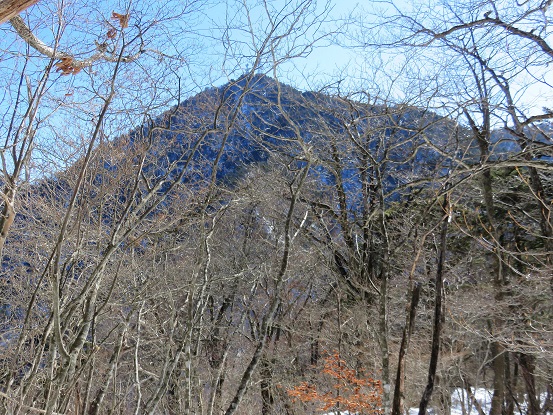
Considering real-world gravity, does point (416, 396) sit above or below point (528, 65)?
below

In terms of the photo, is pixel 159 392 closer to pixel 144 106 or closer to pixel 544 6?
pixel 144 106

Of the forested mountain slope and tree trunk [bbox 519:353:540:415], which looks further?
tree trunk [bbox 519:353:540:415]

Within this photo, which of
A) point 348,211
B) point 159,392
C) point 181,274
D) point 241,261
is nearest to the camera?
point 159,392

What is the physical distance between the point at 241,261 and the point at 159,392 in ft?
30.4

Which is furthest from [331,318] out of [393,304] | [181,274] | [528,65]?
[528,65]

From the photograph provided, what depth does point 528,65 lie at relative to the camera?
4656 mm

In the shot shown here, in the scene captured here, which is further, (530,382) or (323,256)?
(323,256)

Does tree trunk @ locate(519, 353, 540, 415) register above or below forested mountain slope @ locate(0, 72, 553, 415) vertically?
below

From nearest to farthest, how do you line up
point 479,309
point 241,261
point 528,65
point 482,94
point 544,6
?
point 544,6 → point 528,65 → point 482,94 → point 479,309 → point 241,261

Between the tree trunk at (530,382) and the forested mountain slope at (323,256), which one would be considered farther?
the tree trunk at (530,382)

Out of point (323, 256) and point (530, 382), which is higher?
point (323, 256)

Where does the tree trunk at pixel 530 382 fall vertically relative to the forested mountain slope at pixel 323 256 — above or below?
below

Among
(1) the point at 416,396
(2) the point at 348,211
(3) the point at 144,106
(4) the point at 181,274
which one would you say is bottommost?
(1) the point at 416,396

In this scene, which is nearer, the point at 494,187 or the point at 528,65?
the point at 528,65
